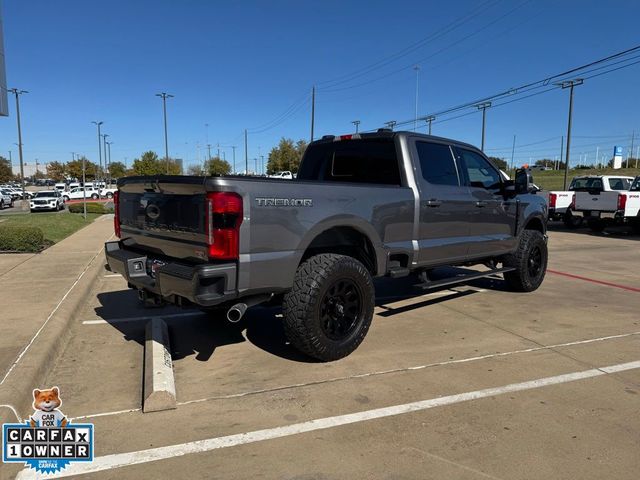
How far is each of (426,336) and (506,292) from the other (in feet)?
9.12

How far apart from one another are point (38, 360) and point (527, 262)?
6.27 m

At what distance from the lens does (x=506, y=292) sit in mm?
7539

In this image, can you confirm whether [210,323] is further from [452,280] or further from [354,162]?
[452,280]

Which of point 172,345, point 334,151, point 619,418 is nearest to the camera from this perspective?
point 619,418

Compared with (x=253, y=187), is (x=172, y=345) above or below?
below

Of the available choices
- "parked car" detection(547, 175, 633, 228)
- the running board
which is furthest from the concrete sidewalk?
"parked car" detection(547, 175, 633, 228)

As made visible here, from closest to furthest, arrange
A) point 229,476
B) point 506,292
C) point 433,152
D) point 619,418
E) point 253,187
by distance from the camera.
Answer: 1. point 229,476
2. point 619,418
3. point 253,187
4. point 433,152
5. point 506,292

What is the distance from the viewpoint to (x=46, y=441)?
3.03 m

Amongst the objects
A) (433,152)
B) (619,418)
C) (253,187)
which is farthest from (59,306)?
(619,418)

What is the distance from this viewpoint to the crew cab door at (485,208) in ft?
20.0

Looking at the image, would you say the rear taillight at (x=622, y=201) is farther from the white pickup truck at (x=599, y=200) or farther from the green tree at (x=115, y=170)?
the green tree at (x=115, y=170)

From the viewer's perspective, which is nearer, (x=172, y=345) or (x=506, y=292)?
(x=172, y=345)

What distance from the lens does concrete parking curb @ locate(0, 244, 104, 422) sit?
11.6 feet

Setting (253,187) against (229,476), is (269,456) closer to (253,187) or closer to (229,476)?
(229,476)
